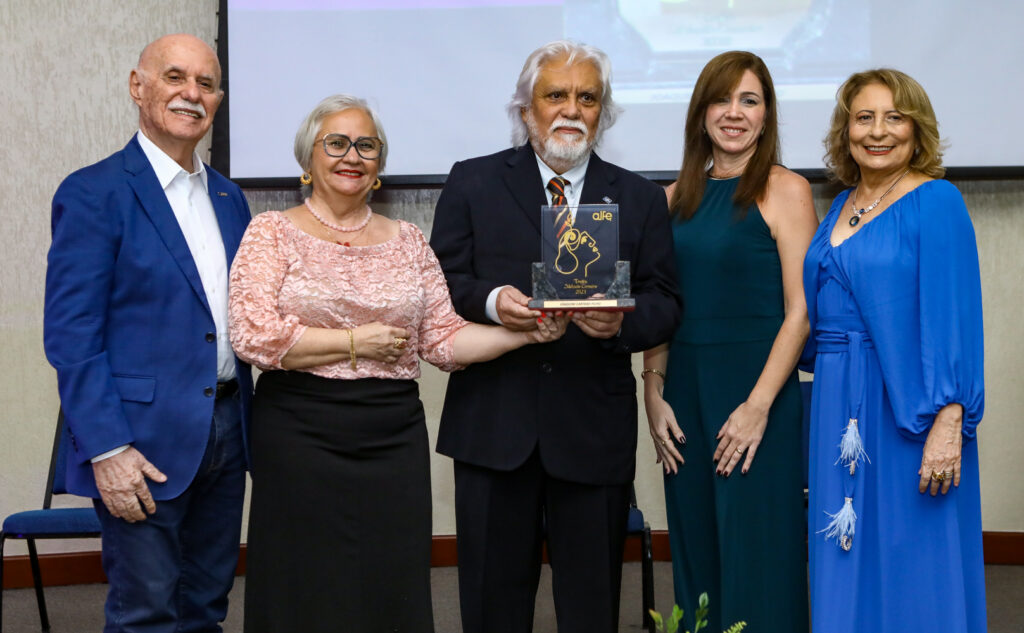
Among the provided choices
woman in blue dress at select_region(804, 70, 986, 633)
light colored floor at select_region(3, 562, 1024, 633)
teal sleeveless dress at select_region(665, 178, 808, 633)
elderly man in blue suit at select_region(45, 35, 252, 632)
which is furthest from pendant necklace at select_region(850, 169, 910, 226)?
→ light colored floor at select_region(3, 562, 1024, 633)

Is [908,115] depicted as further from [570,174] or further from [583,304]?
[583,304]

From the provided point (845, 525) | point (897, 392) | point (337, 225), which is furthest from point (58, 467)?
point (897, 392)

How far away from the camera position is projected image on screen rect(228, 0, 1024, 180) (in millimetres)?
3951

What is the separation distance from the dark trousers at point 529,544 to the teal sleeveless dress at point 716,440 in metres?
0.26

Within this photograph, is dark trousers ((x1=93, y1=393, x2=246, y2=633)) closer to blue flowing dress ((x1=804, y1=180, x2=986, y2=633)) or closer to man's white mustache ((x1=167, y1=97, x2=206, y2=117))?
man's white mustache ((x1=167, y1=97, x2=206, y2=117))

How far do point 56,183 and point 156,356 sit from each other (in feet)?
7.76

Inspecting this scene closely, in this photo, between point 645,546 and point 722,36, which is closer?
point 645,546

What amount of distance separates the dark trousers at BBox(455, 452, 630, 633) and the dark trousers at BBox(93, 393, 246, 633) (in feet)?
1.83

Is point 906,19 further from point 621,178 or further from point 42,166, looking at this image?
point 42,166

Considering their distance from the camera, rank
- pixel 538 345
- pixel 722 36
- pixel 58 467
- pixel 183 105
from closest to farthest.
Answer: pixel 183 105, pixel 538 345, pixel 58 467, pixel 722 36

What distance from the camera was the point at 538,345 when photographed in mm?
2260

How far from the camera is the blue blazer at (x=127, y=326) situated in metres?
1.96

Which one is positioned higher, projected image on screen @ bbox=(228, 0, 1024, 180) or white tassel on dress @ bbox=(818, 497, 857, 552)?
projected image on screen @ bbox=(228, 0, 1024, 180)

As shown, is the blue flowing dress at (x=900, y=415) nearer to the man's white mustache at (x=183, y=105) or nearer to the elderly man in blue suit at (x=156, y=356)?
the elderly man in blue suit at (x=156, y=356)
